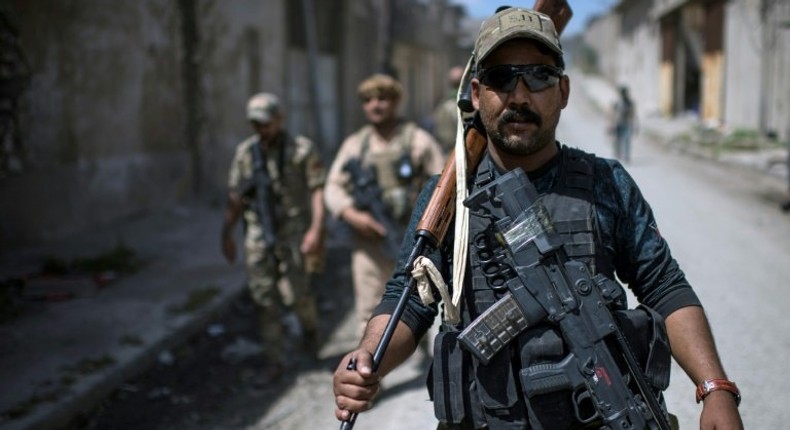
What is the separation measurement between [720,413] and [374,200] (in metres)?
2.94

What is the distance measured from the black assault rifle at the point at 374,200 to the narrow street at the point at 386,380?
2.68 feet

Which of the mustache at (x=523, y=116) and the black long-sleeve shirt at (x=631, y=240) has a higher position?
the mustache at (x=523, y=116)

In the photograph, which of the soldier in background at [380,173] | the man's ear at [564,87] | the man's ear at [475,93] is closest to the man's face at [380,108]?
the soldier in background at [380,173]

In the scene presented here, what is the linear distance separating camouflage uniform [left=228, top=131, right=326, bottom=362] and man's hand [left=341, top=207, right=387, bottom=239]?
426mm

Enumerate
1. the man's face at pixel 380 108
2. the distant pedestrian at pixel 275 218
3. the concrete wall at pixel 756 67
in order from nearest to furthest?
the man's face at pixel 380 108
the distant pedestrian at pixel 275 218
the concrete wall at pixel 756 67

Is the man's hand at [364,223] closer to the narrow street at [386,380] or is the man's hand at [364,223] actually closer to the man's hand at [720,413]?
the narrow street at [386,380]

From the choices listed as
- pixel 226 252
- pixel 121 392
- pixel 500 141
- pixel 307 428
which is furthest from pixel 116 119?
pixel 500 141

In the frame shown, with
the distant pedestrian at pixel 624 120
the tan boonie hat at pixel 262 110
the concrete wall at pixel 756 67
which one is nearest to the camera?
the tan boonie hat at pixel 262 110

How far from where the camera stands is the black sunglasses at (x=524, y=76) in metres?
1.82

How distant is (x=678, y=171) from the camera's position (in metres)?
13.4

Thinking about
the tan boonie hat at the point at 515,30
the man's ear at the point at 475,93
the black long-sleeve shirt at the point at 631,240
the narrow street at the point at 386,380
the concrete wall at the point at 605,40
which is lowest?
the narrow street at the point at 386,380

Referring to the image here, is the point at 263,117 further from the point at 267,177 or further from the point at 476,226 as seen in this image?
the point at 476,226

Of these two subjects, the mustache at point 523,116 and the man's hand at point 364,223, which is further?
the man's hand at point 364,223

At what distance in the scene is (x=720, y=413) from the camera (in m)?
1.69
